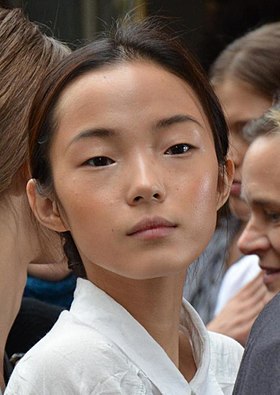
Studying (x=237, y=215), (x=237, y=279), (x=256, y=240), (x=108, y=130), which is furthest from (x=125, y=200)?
(x=237, y=279)

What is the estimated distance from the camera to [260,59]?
424 cm

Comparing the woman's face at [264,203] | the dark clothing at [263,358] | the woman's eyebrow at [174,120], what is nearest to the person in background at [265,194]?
the woman's face at [264,203]

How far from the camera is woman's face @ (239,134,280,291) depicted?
2.97 metres

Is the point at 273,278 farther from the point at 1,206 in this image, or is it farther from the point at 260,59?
the point at 260,59

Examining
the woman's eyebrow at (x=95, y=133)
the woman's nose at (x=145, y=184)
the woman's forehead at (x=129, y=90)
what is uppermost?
the woman's forehead at (x=129, y=90)

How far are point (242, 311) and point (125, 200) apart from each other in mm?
1990

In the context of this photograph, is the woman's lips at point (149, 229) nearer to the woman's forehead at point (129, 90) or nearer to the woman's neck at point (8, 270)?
the woman's forehead at point (129, 90)

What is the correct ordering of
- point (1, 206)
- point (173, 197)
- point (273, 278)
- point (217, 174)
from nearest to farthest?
point (173, 197)
point (217, 174)
point (1, 206)
point (273, 278)

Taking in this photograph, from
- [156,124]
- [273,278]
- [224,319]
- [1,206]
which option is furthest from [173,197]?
[224,319]

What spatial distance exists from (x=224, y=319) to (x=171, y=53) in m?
1.85

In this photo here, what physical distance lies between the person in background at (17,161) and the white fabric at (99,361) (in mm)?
452

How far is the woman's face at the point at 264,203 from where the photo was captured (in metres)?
2.97

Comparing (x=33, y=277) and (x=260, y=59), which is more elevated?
(x=260, y=59)

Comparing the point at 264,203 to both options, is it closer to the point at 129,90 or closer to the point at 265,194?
the point at 265,194
